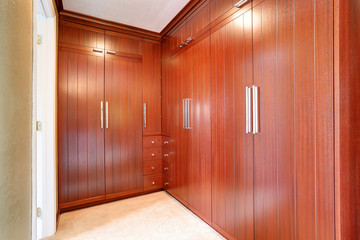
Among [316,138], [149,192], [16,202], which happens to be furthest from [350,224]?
[149,192]

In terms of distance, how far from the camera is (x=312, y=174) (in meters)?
1.20

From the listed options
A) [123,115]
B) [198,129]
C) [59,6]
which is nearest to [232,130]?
[198,129]

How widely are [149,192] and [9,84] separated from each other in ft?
9.04

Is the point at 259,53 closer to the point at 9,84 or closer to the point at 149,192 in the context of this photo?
the point at 9,84

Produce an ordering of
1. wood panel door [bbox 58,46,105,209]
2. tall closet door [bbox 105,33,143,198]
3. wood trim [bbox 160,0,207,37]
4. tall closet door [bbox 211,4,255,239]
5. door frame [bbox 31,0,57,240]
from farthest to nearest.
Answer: tall closet door [bbox 105,33,143,198]
wood panel door [bbox 58,46,105,209]
wood trim [bbox 160,0,207,37]
door frame [bbox 31,0,57,240]
tall closet door [bbox 211,4,255,239]

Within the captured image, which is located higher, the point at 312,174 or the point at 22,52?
the point at 22,52

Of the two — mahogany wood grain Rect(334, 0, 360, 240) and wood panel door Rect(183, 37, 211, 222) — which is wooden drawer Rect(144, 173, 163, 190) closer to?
wood panel door Rect(183, 37, 211, 222)

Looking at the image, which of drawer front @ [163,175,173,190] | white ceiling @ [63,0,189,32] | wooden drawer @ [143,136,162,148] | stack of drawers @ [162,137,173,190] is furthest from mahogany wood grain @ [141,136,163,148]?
white ceiling @ [63,0,189,32]

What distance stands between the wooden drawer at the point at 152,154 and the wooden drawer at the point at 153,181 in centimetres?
30

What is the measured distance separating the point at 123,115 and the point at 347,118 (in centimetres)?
265

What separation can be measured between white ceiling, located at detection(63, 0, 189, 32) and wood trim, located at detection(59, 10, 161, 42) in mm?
59

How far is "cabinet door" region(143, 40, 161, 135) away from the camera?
10.5ft

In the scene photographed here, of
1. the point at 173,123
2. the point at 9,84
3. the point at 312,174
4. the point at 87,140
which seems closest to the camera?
the point at 9,84

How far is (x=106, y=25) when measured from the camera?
284 cm
